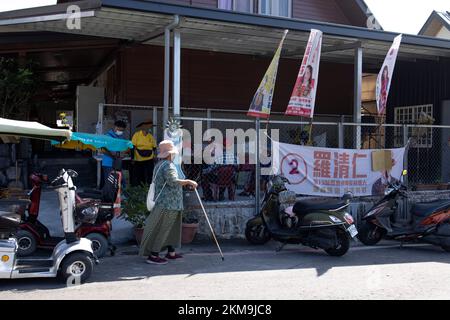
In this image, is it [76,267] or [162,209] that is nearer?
[76,267]

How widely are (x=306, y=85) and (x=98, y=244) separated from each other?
5.13 m

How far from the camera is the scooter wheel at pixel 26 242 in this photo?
7164mm

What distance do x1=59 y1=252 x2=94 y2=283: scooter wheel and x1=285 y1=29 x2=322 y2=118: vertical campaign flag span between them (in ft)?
17.1

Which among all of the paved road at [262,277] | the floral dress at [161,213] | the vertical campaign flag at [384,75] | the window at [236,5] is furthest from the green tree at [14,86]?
the vertical campaign flag at [384,75]

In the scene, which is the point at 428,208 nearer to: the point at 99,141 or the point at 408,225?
the point at 408,225

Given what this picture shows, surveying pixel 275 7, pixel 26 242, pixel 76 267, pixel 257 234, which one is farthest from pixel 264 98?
pixel 275 7

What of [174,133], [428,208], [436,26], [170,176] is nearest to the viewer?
[170,176]

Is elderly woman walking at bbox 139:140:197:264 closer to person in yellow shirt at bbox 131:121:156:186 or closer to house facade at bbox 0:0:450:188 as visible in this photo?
house facade at bbox 0:0:450:188

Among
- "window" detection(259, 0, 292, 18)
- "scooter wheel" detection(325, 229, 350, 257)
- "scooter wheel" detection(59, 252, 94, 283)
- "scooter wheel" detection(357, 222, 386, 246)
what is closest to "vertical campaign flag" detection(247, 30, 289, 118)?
"scooter wheel" detection(357, 222, 386, 246)

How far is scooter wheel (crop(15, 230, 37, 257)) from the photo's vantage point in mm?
7164

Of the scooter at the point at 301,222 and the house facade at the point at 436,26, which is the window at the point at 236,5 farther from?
the house facade at the point at 436,26

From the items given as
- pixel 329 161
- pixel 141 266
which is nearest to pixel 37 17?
pixel 141 266

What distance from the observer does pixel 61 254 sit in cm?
596
